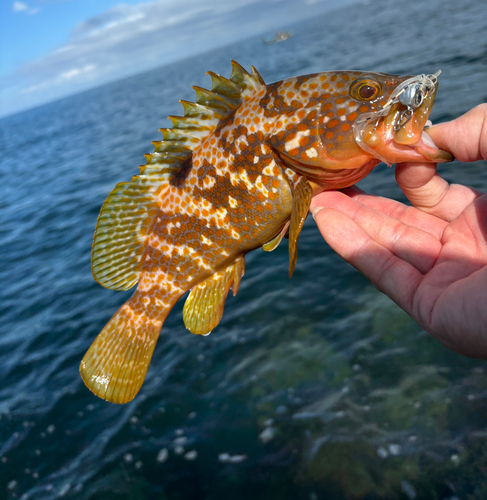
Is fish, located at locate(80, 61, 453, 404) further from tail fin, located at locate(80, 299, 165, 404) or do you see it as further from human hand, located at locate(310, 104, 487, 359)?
human hand, located at locate(310, 104, 487, 359)

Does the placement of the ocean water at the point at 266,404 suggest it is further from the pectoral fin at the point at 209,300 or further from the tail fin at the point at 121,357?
the pectoral fin at the point at 209,300

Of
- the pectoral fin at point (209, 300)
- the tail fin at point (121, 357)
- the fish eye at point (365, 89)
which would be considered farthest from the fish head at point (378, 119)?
the tail fin at point (121, 357)

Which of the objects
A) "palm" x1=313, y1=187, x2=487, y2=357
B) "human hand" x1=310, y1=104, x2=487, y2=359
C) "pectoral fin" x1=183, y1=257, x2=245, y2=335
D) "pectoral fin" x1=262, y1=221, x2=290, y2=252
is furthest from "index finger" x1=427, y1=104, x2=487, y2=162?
"pectoral fin" x1=183, y1=257, x2=245, y2=335

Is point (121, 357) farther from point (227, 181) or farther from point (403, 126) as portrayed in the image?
point (403, 126)

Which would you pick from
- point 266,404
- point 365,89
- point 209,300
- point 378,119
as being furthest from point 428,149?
point 266,404

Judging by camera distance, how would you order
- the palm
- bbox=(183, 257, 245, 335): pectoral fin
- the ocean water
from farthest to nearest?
the ocean water → bbox=(183, 257, 245, 335): pectoral fin → the palm

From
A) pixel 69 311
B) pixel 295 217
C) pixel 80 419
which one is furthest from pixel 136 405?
pixel 295 217
